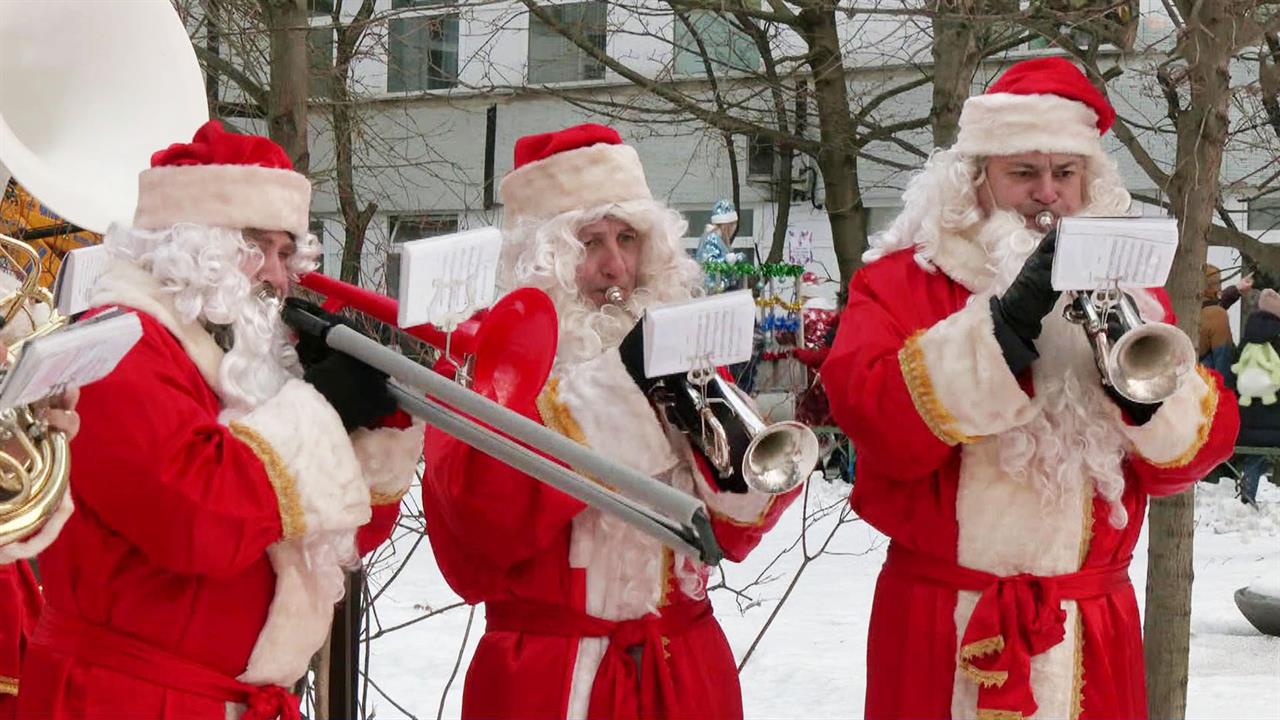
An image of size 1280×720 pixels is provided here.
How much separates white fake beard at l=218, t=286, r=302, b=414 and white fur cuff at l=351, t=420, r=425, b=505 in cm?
20

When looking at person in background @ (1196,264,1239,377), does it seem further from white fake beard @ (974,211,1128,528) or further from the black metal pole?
the black metal pole

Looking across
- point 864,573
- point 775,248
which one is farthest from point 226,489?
point 775,248

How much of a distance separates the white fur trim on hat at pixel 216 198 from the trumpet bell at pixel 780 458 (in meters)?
1.00

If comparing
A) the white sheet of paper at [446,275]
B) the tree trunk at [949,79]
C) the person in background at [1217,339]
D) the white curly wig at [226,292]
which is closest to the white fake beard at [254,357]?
the white curly wig at [226,292]

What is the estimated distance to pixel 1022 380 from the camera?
3.43m

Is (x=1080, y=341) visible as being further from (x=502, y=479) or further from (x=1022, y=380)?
(x=502, y=479)

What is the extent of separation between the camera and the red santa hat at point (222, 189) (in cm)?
310

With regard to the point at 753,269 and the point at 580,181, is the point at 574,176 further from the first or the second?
the point at 753,269

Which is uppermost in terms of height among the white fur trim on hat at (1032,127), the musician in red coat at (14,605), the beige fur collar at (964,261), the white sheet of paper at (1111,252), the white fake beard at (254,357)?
the white fur trim on hat at (1032,127)

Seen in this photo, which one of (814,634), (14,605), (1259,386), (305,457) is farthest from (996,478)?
(1259,386)

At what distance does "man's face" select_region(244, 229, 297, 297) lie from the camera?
315 centimetres

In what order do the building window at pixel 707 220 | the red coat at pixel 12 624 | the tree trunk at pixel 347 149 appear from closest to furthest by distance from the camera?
the red coat at pixel 12 624, the tree trunk at pixel 347 149, the building window at pixel 707 220

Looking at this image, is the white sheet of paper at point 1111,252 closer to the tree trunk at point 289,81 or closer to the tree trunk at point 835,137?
the tree trunk at point 289,81

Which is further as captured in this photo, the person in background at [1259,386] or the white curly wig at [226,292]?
the person in background at [1259,386]
